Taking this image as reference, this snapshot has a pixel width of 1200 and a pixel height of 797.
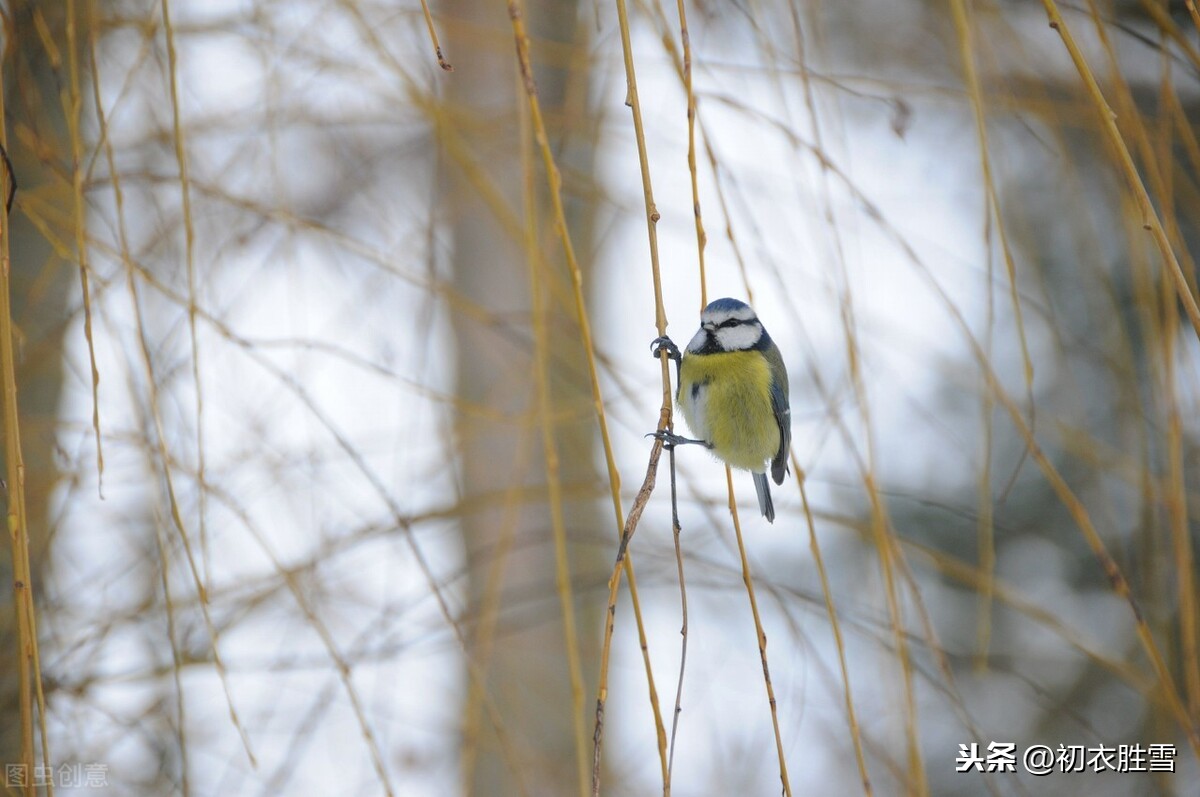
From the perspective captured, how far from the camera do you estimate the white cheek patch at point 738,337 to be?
75.0 inches

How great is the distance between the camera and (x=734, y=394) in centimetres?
194

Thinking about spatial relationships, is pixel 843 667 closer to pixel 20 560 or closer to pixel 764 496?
pixel 20 560

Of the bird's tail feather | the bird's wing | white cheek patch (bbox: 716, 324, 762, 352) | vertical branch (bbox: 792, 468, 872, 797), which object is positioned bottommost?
vertical branch (bbox: 792, 468, 872, 797)

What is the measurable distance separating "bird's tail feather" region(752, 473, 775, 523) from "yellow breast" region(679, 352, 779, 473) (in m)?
0.11

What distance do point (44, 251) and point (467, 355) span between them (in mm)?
1405

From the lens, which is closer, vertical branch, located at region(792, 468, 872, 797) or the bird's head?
vertical branch, located at region(792, 468, 872, 797)

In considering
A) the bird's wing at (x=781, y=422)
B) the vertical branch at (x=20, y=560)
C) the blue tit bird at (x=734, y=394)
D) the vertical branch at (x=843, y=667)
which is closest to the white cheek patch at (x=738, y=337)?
the blue tit bird at (x=734, y=394)

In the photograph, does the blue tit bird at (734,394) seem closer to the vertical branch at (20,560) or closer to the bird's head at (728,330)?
the bird's head at (728,330)

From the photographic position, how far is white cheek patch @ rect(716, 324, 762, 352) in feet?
6.25

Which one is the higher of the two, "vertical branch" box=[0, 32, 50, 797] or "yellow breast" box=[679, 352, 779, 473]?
"yellow breast" box=[679, 352, 779, 473]

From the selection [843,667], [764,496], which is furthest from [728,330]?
[843,667]

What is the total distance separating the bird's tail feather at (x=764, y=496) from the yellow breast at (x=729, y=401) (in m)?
0.11

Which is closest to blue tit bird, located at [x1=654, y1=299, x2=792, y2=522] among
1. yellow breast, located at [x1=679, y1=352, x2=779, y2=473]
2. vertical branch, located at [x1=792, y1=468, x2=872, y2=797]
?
yellow breast, located at [x1=679, y1=352, x2=779, y2=473]

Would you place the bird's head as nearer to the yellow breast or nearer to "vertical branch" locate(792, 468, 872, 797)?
the yellow breast
